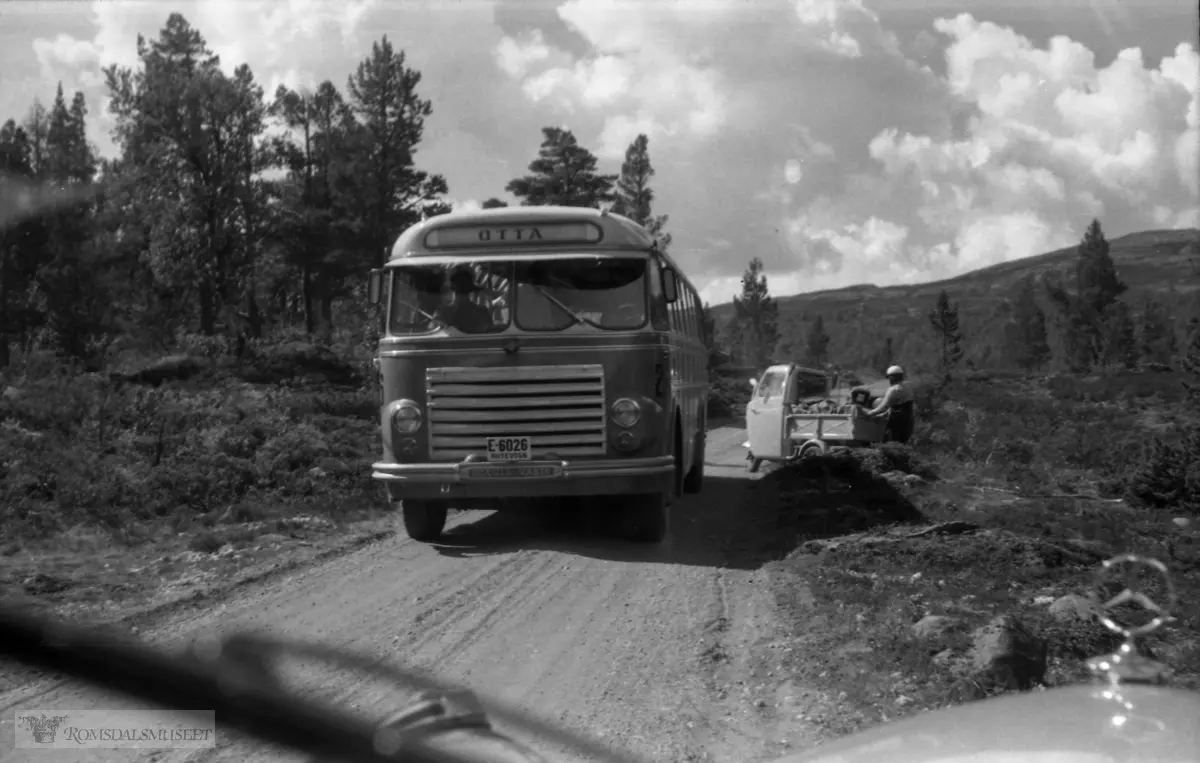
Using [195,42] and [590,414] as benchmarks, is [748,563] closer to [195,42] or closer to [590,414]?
[590,414]

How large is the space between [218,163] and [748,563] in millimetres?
30495

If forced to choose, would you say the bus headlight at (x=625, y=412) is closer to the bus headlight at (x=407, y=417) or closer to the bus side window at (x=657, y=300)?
the bus side window at (x=657, y=300)

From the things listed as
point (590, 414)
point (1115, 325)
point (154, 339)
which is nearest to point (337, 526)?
point (590, 414)

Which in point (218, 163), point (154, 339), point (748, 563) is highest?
point (218, 163)

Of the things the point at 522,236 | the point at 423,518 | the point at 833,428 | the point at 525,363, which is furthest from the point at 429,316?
the point at 833,428

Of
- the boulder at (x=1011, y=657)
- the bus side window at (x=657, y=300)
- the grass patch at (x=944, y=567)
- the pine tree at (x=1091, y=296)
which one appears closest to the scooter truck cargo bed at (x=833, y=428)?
the grass patch at (x=944, y=567)

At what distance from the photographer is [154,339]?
136 ft

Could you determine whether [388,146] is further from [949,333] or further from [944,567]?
[949,333]

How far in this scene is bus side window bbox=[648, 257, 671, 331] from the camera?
383 inches

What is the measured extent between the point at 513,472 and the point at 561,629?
2643mm

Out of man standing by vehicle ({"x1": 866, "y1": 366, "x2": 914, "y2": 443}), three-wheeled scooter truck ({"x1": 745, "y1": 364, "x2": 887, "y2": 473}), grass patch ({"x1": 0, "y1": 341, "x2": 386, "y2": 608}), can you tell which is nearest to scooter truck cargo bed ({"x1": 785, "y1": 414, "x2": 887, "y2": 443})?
three-wheeled scooter truck ({"x1": 745, "y1": 364, "x2": 887, "y2": 473})

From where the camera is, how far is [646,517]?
980cm

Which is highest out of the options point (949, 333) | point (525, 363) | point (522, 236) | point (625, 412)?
point (949, 333)

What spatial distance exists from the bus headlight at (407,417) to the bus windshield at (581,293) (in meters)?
1.20
